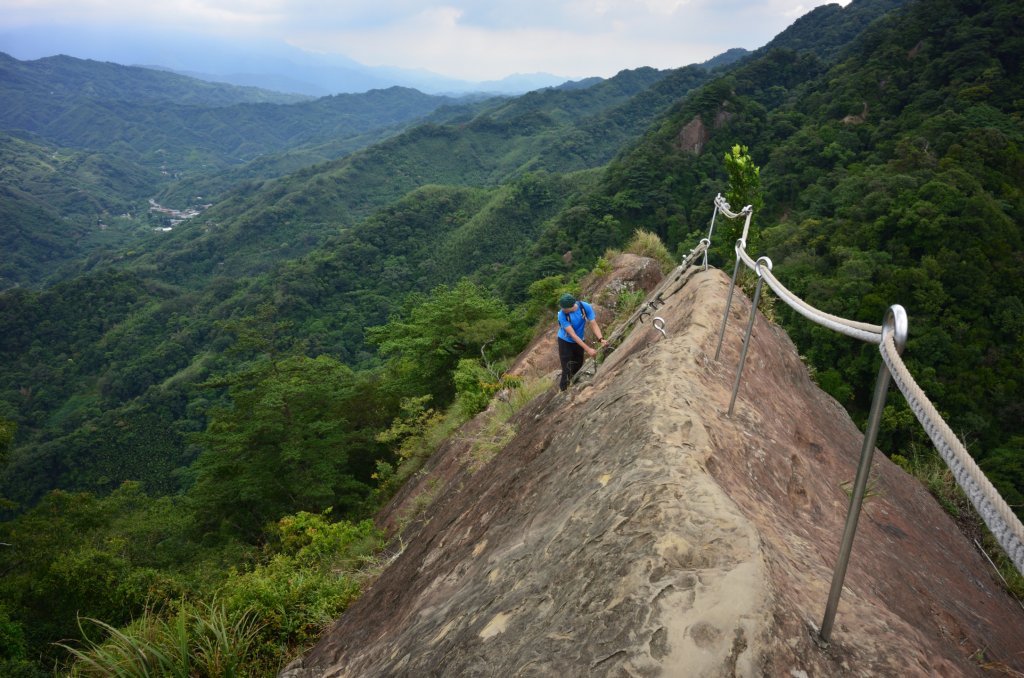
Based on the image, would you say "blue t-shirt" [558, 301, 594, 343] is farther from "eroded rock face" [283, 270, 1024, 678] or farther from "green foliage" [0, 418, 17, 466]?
"green foliage" [0, 418, 17, 466]

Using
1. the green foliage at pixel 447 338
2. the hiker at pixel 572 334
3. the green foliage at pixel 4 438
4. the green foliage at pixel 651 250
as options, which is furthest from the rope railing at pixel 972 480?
the green foliage at pixel 4 438

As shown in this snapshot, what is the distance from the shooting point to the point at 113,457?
55469mm

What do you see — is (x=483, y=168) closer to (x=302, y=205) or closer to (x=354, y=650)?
(x=302, y=205)

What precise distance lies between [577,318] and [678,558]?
4.59 meters

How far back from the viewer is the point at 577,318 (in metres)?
6.86

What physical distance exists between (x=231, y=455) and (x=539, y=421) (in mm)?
17252

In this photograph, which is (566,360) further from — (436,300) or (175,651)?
(436,300)

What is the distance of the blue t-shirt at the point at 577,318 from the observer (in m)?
6.76

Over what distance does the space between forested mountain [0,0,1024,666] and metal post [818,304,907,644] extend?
18.5ft

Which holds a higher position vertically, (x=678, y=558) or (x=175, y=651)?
(x=678, y=558)

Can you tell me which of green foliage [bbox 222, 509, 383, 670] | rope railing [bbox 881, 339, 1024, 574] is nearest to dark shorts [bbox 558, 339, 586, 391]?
green foliage [bbox 222, 509, 383, 670]

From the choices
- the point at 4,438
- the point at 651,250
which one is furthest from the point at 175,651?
the point at 4,438

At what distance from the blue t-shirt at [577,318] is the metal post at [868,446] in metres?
4.83

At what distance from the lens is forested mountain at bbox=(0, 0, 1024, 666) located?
1892 cm
